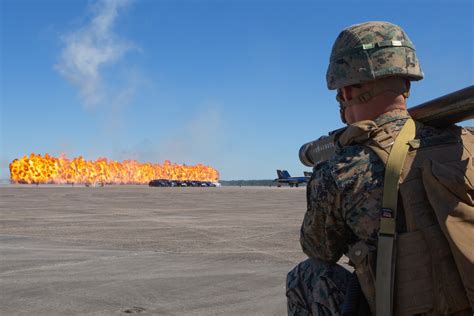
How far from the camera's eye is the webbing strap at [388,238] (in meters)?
1.99

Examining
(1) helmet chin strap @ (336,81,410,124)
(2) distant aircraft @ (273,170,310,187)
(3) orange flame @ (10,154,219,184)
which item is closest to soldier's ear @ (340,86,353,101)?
(1) helmet chin strap @ (336,81,410,124)

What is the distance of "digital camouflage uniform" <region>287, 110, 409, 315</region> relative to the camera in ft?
7.01

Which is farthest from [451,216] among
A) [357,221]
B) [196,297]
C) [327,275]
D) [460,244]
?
[196,297]

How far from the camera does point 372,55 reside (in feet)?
7.72

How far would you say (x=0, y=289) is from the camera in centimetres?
659


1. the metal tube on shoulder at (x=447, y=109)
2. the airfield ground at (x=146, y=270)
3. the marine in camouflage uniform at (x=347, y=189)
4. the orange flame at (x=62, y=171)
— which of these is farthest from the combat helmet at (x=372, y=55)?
the orange flame at (x=62, y=171)

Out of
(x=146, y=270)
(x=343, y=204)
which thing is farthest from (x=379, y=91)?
(x=146, y=270)

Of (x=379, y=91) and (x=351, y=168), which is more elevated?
(x=379, y=91)

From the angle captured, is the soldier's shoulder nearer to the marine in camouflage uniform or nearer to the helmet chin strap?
the marine in camouflage uniform

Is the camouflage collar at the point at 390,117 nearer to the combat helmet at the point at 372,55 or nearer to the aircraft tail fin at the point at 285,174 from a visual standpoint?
the combat helmet at the point at 372,55

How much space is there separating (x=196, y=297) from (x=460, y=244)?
472 centimetres

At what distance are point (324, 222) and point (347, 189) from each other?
22cm

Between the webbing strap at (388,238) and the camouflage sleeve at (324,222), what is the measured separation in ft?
0.81

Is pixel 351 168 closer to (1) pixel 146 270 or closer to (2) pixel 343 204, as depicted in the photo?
(2) pixel 343 204
